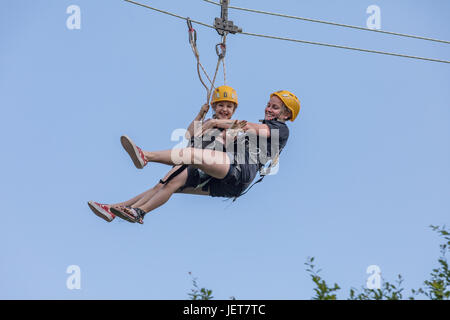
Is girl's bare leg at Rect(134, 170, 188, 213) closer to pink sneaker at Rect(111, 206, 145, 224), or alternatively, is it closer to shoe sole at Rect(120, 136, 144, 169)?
pink sneaker at Rect(111, 206, 145, 224)

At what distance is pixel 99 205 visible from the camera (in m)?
9.54

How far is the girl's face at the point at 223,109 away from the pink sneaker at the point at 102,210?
1.54 metres

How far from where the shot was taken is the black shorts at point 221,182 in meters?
9.70

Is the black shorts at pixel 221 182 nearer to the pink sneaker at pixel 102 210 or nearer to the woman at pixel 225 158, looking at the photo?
the woman at pixel 225 158

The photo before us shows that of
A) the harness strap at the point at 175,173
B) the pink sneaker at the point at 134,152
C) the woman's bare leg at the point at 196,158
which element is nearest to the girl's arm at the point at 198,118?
the harness strap at the point at 175,173

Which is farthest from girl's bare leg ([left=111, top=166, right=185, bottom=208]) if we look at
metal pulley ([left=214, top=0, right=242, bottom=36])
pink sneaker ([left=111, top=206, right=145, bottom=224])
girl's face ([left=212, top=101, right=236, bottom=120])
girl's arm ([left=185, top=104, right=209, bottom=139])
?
metal pulley ([left=214, top=0, right=242, bottom=36])

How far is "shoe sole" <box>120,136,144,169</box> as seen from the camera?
9070 mm

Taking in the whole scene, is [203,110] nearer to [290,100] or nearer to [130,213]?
[290,100]

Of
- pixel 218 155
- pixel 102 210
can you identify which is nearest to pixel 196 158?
pixel 218 155

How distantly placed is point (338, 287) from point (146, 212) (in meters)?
1.99

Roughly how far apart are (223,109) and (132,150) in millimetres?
1472
